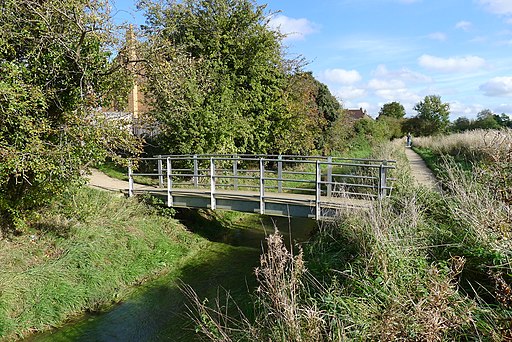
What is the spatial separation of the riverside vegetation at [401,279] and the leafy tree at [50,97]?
4040 millimetres

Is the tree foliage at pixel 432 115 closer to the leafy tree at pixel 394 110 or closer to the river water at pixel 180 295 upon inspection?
the leafy tree at pixel 394 110

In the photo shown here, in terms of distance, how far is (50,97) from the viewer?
730 centimetres

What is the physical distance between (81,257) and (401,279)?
661cm

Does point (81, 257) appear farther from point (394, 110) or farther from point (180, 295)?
point (394, 110)

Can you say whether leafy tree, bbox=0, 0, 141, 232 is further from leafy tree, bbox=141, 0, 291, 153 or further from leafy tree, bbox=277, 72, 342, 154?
leafy tree, bbox=277, 72, 342, 154

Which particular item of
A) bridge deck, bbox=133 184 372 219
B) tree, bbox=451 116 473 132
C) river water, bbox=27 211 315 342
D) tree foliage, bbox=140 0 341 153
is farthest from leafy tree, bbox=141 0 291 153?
tree, bbox=451 116 473 132

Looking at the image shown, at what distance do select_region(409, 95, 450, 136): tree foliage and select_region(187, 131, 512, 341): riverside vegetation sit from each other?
46.2 metres

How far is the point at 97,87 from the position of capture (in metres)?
8.16

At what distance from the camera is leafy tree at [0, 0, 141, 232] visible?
21.6 ft

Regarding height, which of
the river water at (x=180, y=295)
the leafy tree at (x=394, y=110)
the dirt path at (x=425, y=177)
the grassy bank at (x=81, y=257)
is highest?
the leafy tree at (x=394, y=110)

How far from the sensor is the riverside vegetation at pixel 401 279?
2990mm

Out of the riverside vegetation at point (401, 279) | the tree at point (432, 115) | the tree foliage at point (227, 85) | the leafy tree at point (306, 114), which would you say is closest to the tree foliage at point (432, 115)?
the tree at point (432, 115)

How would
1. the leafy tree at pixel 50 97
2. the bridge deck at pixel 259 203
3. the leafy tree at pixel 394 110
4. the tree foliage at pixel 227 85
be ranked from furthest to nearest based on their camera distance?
the leafy tree at pixel 394 110 → the tree foliage at pixel 227 85 → the bridge deck at pixel 259 203 → the leafy tree at pixel 50 97

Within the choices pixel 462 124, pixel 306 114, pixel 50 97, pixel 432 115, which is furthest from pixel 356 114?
pixel 50 97
